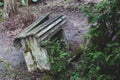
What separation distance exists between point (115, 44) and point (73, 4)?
22.0ft

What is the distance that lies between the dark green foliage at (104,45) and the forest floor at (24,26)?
67 centimetres

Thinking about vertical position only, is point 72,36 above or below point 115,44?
below

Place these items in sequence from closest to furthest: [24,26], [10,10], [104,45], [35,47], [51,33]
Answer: [104,45] → [35,47] → [51,33] → [24,26] → [10,10]

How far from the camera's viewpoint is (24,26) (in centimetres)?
915

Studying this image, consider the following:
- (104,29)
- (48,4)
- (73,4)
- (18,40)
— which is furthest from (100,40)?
(48,4)

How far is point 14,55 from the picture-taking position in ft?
23.9

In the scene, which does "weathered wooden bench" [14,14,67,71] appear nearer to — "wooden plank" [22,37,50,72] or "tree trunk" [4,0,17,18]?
"wooden plank" [22,37,50,72]

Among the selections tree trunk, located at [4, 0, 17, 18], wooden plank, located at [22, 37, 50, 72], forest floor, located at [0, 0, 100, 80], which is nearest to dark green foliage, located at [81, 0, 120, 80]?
forest floor, located at [0, 0, 100, 80]

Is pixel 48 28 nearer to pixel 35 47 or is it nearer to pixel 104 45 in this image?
pixel 35 47

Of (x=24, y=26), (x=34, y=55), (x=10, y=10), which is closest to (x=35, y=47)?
(x=34, y=55)

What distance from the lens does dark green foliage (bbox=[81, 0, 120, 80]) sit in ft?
13.8

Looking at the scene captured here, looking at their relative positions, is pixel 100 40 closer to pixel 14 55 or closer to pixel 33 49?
pixel 33 49

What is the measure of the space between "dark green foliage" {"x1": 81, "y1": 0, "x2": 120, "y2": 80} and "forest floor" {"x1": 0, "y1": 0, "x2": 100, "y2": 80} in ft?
2.20

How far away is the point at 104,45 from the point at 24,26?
4936 millimetres
